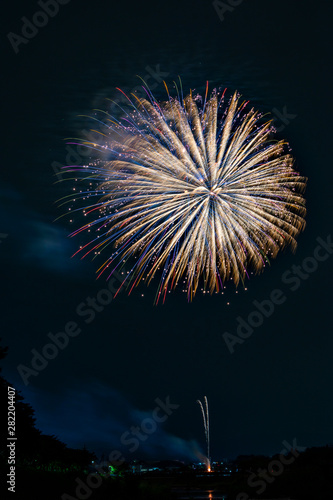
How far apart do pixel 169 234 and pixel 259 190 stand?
462cm

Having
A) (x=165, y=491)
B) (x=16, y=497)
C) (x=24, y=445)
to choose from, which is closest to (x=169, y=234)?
(x=16, y=497)

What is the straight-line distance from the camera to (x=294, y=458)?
3650 cm

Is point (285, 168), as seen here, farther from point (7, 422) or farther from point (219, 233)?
point (7, 422)

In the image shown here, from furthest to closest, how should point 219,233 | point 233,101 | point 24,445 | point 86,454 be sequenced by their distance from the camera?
point 86,454 → point 24,445 → point 219,233 → point 233,101

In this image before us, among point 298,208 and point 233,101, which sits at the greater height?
point 233,101

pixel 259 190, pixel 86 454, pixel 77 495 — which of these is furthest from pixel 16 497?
pixel 86 454

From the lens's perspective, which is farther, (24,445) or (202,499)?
(24,445)

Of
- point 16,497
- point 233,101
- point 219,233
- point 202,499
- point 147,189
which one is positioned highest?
point 233,101

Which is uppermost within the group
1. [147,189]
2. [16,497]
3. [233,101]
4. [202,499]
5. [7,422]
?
[233,101]

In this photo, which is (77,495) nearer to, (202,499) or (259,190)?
(202,499)

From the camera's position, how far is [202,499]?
35281 millimetres

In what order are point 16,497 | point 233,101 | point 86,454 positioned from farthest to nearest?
point 86,454
point 233,101
point 16,497

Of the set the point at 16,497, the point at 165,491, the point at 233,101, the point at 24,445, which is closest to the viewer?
the point at 16,497

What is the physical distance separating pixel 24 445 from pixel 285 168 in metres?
30.0
